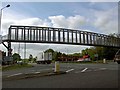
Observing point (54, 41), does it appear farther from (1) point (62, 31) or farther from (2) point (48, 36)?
(1) point (62, 31)

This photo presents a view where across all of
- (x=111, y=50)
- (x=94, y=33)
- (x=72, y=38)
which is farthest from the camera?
(x=111, y=50)

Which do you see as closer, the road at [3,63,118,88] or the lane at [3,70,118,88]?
the lane at [3,70,118,88]

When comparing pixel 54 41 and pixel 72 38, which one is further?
pixel 72 38

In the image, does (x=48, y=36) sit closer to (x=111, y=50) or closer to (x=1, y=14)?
(x=1, y=14)

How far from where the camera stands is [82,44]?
85625 mm

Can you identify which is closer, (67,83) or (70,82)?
(67,83)

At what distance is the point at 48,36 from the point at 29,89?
2661 inches

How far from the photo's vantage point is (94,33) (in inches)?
3937

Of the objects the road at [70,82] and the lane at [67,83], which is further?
the road at [70,82]

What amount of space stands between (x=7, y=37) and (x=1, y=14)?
3312cm

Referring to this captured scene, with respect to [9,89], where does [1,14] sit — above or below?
above

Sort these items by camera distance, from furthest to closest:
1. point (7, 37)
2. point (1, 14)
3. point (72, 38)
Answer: point (72, 38)
point (7, 37)
point (1, 14)

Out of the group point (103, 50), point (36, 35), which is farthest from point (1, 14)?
point (103, 50)

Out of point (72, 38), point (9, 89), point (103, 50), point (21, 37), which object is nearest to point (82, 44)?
point (72, 38)
